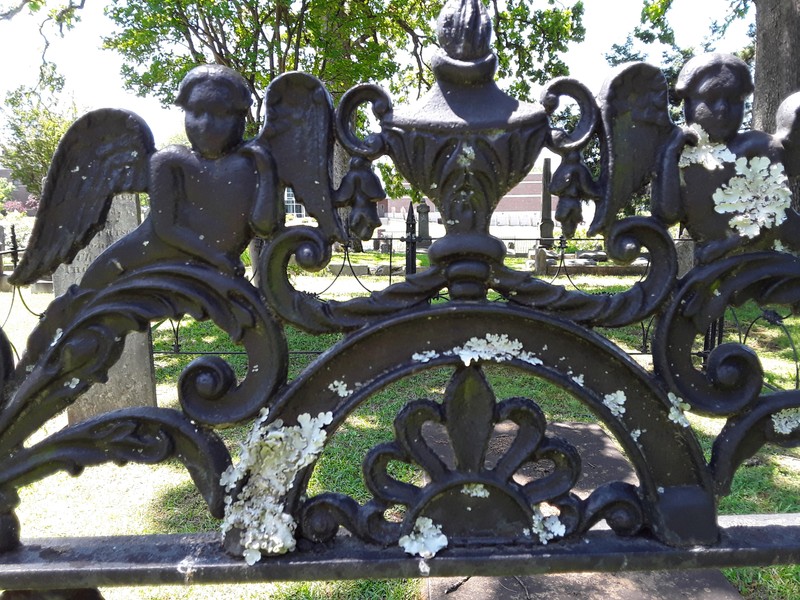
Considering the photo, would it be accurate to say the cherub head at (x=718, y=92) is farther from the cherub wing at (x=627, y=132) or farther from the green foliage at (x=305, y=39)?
the green foliage at (x=305, y=39)

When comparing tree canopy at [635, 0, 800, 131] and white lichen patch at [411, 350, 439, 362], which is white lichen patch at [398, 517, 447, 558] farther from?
tree canopy at [635, 0, 800, 131]

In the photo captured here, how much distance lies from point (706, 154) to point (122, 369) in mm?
4005

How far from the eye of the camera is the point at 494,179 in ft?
3.48

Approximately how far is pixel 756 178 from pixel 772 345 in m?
6.55

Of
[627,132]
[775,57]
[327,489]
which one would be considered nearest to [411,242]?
[327,489]

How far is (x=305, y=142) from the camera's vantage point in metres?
1.08

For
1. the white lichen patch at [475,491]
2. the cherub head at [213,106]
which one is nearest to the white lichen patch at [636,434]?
the white lichen patch at [475,491]

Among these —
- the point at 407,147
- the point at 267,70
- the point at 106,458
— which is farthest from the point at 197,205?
the point at 267,70

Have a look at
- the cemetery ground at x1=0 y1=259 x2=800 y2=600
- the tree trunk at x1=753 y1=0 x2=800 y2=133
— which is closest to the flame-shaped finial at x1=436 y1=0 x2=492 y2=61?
the cemetery ground at x1=0 y1=259 x2=800 y2=600

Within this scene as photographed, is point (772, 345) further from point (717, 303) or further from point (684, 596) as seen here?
point (717, 303)

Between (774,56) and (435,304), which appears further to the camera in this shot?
(774,56)

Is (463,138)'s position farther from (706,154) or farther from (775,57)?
(775,57)

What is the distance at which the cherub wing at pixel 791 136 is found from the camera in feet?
3.59

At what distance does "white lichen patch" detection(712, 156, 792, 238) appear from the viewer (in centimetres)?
108
